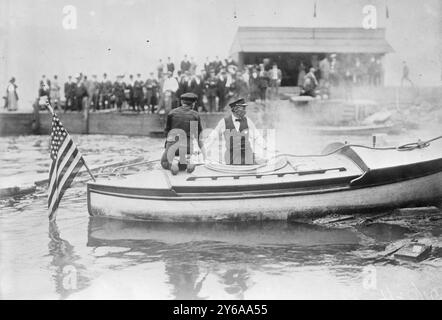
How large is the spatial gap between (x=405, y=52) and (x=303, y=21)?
595cm

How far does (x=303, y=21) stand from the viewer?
2861cm

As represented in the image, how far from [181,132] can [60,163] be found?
1914mm

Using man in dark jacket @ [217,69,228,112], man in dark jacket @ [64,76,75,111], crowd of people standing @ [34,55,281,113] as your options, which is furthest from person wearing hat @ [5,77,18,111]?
man in dark jacket @ [217,69,228,112]

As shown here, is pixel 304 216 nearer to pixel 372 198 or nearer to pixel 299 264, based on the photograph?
pixel 372 198

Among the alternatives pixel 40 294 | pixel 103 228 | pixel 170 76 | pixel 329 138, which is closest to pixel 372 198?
pixel 103 228

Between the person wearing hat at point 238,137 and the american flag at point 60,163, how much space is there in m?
2.10

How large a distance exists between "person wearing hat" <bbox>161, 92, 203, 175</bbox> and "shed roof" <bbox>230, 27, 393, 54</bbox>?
1821 centimetres

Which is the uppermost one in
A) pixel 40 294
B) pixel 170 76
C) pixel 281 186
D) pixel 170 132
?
A: pixel 170 76

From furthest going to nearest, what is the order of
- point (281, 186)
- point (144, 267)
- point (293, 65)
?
point (293, 65)
point (281, 186)
point (144, 267)

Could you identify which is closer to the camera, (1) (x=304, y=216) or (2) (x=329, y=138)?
(1) (x=304, y=216)

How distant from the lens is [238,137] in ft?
27.1

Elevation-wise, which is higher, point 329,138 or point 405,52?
point 405,52

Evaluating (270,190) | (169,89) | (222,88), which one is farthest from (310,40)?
(270,190)
